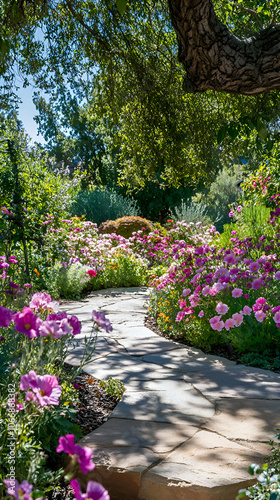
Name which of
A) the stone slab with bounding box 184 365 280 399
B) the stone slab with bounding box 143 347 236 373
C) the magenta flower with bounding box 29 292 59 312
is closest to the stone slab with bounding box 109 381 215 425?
the stone slab with bounding box 184 365 280 399

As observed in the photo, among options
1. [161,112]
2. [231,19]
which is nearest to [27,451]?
[161,112]

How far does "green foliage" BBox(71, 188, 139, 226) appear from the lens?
15625 mm

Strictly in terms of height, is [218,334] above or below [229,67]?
below

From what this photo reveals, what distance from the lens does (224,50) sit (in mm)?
3205

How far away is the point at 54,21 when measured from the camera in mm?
6098

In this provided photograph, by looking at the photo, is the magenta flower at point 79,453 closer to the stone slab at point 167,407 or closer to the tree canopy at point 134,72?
the stone slab at point 167,407

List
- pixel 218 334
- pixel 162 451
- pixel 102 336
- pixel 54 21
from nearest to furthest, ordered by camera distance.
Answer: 1. pixel 162 451
2. pixel 218 334
3. pixel 102 336
4. pixel 54 21

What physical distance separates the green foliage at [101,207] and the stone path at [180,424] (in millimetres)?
11588

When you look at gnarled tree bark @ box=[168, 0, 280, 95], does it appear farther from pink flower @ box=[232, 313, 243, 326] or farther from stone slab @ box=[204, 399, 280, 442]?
stone slab @ box=[204, 399, 280, 442]

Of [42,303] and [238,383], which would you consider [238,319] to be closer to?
[238,383]

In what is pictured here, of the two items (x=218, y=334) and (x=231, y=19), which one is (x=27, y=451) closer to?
A: (x=218, y=334)

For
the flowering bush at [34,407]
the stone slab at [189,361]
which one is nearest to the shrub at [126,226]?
the stone slab at [189,361]

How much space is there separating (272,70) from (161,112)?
2.58 metres

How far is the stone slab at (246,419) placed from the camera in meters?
2.31
